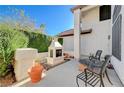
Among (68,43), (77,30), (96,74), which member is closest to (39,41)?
(77,30)

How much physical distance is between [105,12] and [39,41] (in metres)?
5.22

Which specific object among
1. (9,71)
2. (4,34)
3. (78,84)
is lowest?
(78,84)

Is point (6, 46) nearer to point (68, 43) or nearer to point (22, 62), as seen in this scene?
point (22, 62)

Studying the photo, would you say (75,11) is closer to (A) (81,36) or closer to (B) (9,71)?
(A) (81,36)

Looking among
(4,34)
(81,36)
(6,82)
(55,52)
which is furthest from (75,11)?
(6,82)

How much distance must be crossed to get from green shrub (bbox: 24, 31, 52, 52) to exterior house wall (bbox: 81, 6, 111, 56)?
10.0ft

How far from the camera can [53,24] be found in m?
9.60

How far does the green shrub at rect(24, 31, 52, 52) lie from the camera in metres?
8.12

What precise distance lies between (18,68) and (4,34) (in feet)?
4.33

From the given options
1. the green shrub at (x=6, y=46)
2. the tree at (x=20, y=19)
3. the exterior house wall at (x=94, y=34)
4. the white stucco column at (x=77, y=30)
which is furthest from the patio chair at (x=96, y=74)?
the white stucco column at (x=77, y=30)

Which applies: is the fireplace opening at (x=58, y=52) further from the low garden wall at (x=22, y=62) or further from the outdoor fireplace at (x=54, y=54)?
the low garden wall at (x=22, y=62)

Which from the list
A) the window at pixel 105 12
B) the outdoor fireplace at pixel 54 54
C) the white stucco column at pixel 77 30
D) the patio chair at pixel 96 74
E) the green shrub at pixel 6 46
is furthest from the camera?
the white stucco column at pixel 77 30

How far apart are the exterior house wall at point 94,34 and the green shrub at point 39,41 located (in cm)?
306

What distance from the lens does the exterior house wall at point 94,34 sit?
915 cm
